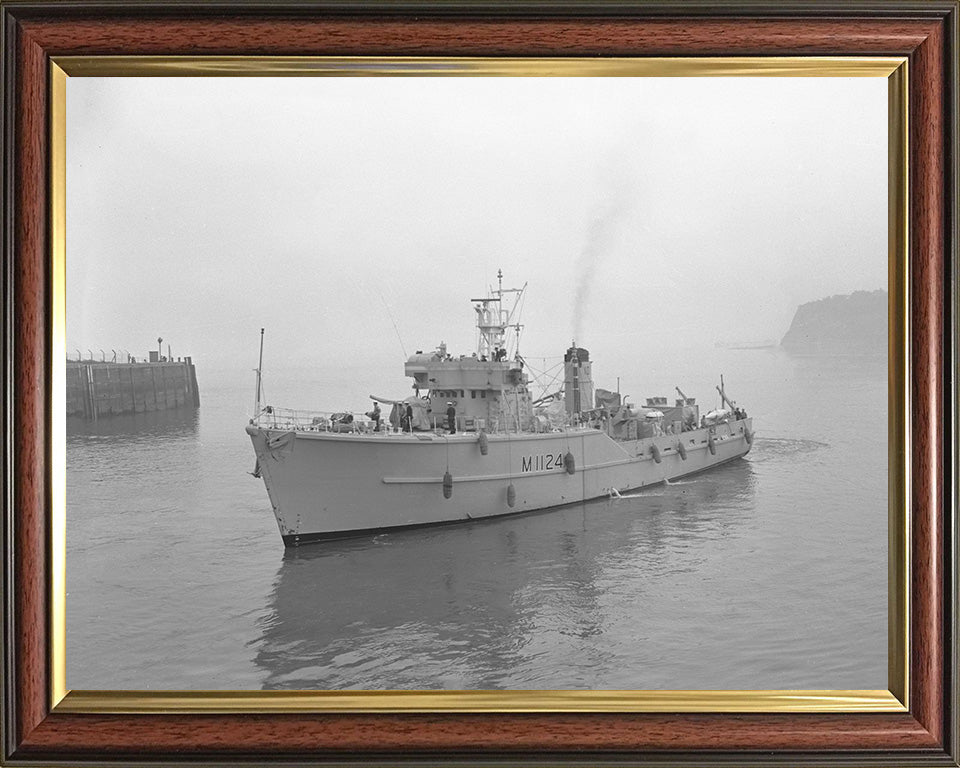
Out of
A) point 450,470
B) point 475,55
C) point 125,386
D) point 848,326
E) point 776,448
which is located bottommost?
point 450,470

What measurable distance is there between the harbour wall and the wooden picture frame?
0.08m

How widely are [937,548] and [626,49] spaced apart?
5.26 ft

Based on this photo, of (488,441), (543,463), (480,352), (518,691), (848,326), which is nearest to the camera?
(518,691)

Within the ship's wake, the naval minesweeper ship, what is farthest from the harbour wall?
the ship's wake

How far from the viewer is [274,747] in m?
2.14

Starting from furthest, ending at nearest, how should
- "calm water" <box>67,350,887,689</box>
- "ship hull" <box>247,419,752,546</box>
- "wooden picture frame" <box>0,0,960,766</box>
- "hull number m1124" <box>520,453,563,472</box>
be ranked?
"hull number m1124" <box>520,453,563,472</box>
"ship hull" <box>247,419,752,546</box>
"calm water" <box>67,350,887,689</box>
"wooden picture frame" <box>0,0,960,766</box>

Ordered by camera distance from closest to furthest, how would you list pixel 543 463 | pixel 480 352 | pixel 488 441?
pixel 480 352 → pixel 543 463 → pixel 488 441

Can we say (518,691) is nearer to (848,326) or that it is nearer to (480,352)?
(480,352)

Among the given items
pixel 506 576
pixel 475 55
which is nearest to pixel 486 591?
pixel 506 576

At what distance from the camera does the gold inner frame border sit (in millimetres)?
2170

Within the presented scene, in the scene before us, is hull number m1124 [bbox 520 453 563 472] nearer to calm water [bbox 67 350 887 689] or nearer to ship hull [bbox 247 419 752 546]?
ship hull [bbox 247 419 752 546]

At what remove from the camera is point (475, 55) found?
2.21 metres

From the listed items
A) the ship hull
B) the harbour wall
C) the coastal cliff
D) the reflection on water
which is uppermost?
the coastal cliff

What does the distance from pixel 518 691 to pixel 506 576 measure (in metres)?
0.33
